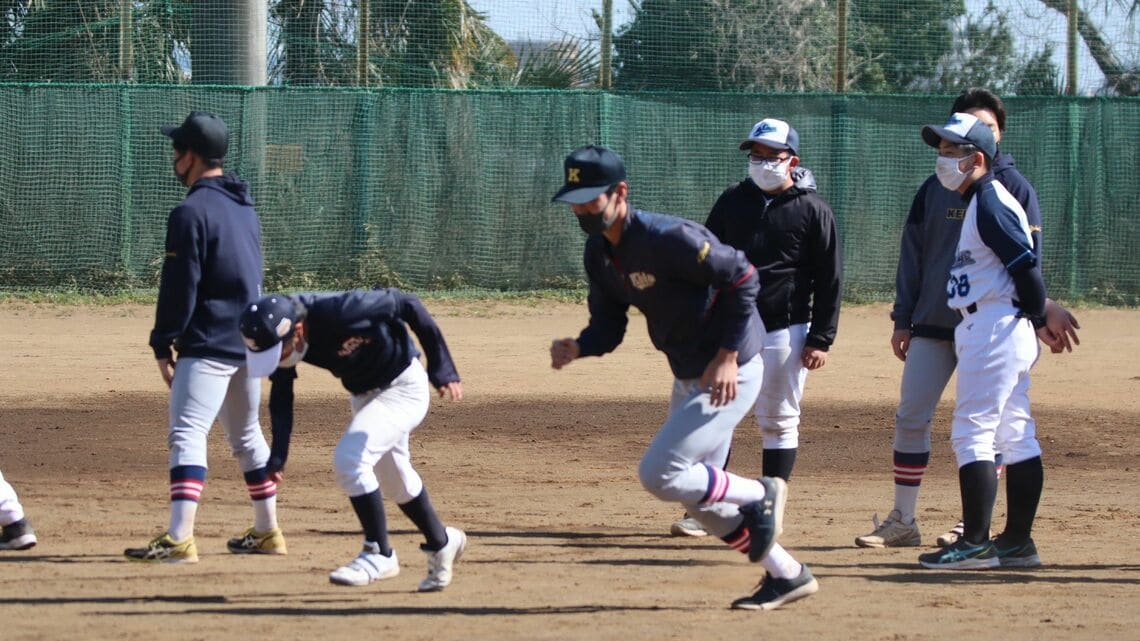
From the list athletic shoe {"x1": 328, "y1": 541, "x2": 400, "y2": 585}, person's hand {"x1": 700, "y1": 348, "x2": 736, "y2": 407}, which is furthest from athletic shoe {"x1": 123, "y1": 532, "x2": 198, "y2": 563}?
person's hand {"x1": 700, "y1": 348, "x2": 736, "y2": 407}

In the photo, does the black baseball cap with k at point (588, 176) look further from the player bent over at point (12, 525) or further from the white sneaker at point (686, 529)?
the player bent over at point (12, 525)

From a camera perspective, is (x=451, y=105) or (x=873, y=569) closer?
(x=873, y=569)

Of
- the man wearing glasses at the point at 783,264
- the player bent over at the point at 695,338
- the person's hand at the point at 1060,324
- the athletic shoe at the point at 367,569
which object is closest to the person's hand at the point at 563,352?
the player bent over at the point at 695,338

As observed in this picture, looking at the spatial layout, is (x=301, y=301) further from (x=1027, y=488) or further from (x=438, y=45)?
(x=438, y=45)

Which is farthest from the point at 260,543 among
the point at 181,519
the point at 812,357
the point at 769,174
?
the point at 769,174

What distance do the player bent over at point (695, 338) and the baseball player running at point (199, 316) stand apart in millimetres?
1504

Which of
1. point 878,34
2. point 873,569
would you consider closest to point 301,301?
point 873,569

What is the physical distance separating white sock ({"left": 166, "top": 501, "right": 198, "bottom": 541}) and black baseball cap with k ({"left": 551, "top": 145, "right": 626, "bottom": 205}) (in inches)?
84.2

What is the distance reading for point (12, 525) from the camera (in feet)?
20.0

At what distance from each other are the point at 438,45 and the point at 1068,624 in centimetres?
1342

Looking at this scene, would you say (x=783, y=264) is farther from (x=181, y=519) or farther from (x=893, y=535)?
(x=181, y=519)

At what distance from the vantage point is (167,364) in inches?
233

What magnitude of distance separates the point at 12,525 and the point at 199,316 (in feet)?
4.25

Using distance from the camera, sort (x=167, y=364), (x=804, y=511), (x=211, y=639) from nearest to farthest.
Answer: (x=211, y=639) → (x=167, y=364) → (x=804, y=511)
